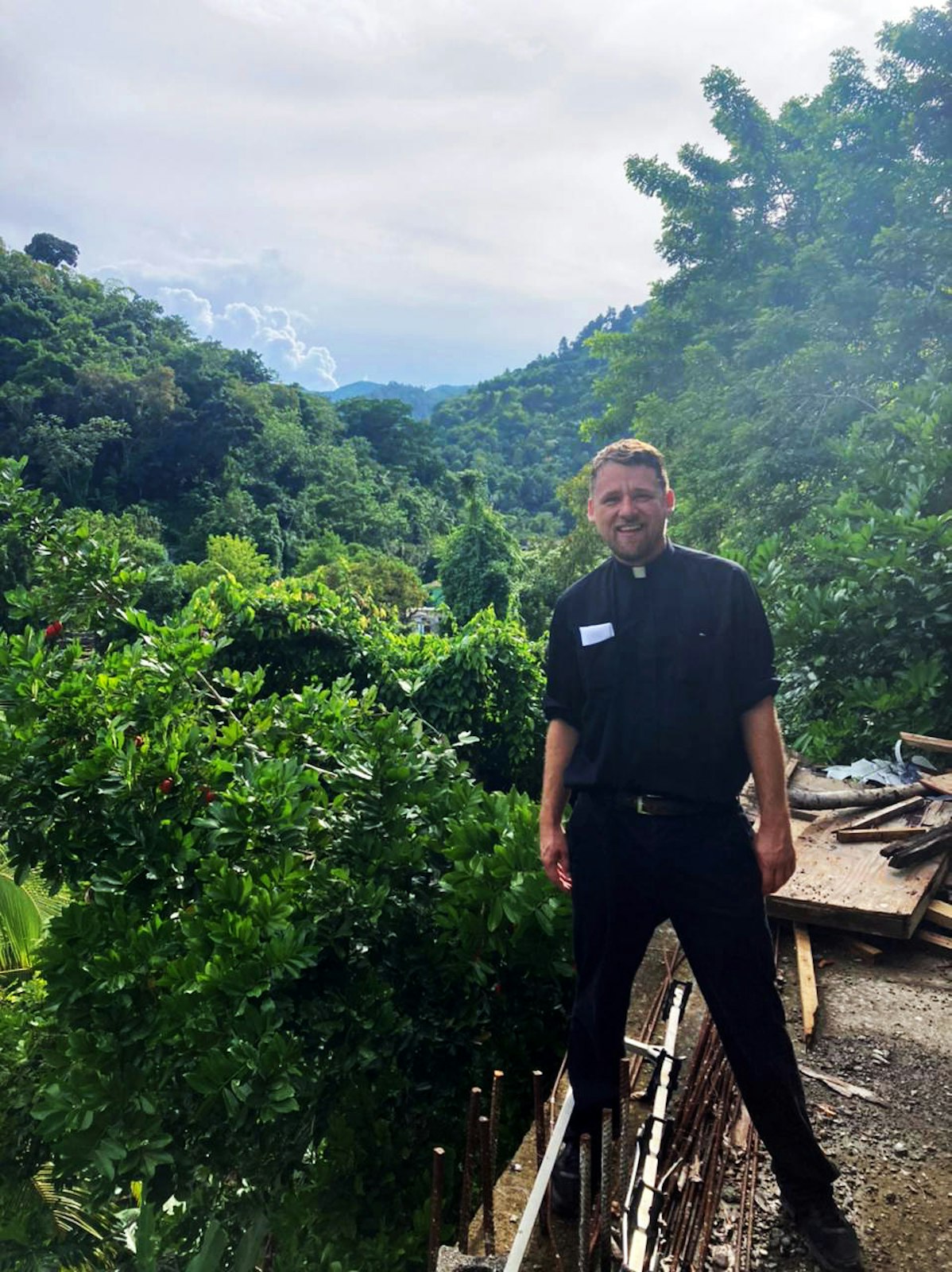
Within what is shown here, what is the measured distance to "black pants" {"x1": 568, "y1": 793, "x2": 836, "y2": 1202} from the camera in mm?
2010

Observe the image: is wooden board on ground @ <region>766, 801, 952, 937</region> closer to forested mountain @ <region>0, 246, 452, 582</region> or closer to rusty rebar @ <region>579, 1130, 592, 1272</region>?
rusty rebar @ <region>579, 1130, 592, 1272</region>

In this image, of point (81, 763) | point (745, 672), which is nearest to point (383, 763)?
point (81, 763)

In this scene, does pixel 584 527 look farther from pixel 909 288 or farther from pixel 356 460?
pixel 356 460

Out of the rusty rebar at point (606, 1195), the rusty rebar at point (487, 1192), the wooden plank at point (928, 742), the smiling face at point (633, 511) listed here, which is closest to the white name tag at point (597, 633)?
the smiling face at point (633, 511)

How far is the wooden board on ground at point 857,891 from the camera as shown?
Answer: 10.5 feet

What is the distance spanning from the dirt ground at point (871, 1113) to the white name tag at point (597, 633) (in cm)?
141

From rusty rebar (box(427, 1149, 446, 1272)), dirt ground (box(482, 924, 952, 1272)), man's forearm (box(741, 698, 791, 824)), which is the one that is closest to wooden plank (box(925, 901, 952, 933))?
dirt ground (box(482, 924, 952, 1272))

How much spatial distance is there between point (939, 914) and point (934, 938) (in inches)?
4.2

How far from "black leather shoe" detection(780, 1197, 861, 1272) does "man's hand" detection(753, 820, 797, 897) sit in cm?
72

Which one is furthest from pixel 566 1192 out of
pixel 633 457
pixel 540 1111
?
pixel 633 457

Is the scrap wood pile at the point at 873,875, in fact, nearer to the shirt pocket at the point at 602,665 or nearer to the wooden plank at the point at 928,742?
the wooden plank at the point at 928,742

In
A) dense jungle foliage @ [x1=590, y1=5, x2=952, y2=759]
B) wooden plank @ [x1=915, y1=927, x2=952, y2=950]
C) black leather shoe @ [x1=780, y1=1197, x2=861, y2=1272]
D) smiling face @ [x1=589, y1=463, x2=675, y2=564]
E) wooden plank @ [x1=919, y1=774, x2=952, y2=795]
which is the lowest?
black leather shoe @ [x1=780, y1=1197, x2=861, y2=1272]

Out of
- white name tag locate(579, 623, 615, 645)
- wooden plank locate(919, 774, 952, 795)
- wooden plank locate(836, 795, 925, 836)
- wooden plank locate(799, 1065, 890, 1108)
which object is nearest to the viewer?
white name tag locate(579, 623, 615, 645)

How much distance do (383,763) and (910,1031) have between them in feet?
6.54
